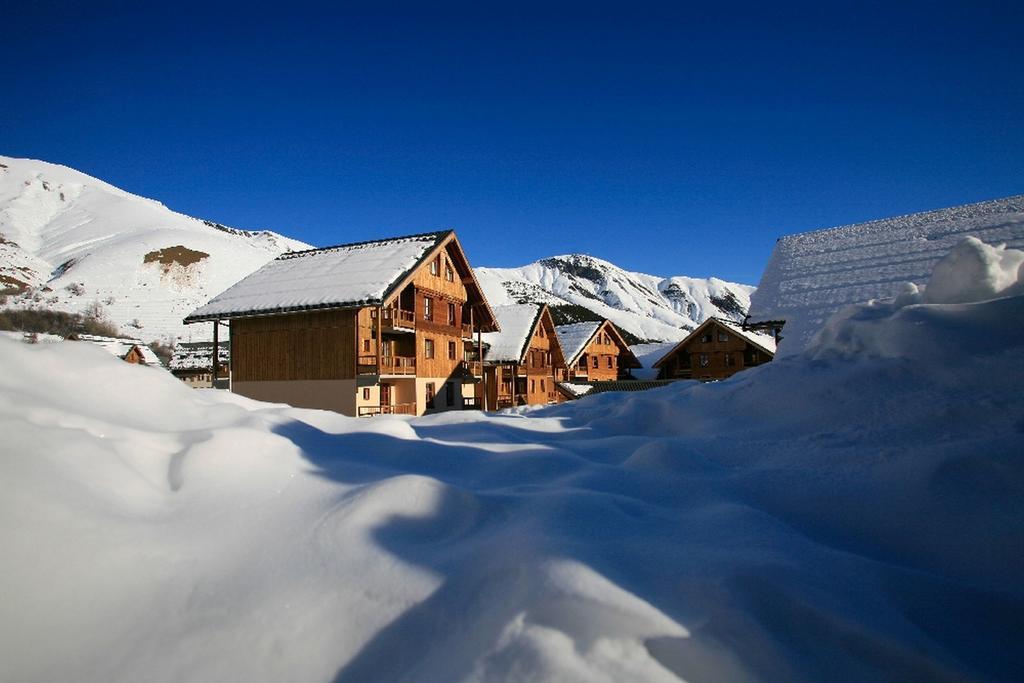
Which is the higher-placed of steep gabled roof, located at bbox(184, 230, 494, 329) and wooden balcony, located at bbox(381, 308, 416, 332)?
steep gabled roof, located at bbox(184, 230, 494, 329)

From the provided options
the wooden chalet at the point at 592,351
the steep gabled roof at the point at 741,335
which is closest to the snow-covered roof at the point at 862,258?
the steep gabled roof at the point at 741,335

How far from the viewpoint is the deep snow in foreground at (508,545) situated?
191 centimetres

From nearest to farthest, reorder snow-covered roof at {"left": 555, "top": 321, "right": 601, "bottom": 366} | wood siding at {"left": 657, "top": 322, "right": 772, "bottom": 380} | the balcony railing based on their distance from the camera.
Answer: the balcony railing
wood siding at {"left": 657, "top": 322, "right": 772, "bottom": 380}
snow-covered roof at {"left": 555, "top": 321, "right": 601, "bottom": 366}

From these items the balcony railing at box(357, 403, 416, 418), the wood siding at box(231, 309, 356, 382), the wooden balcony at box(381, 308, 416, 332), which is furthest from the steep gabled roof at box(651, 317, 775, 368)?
the wood siding at box(231, 309, 356, 382)

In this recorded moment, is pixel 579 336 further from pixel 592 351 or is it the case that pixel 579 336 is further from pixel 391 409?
pixel 391 409

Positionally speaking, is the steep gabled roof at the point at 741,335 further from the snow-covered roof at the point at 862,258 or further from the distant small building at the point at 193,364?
the distant small building at the point at 193,364

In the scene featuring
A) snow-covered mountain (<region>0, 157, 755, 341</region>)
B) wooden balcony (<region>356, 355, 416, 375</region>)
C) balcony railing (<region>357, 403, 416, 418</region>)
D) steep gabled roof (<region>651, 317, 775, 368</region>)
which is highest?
snow-covered mountain (<region>0, 157, 755, 341</region>)

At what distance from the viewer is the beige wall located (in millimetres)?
21266

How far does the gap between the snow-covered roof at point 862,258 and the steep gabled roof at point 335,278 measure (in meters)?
13.6

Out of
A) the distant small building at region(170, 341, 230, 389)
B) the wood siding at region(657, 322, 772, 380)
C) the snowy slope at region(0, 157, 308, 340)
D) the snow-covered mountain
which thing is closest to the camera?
the wood siding at region(657, 322, 772, 380)

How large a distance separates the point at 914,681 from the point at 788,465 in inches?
83.7

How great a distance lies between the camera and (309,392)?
21969 millimetres

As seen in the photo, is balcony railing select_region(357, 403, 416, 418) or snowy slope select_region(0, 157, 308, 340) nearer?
balcony railing select_region(357, 403, 416, 418)

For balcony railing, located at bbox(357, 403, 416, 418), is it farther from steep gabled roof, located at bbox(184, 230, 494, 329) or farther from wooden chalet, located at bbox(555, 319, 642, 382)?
wooden chalet, located at bbox(555, 319, 642, 382)
